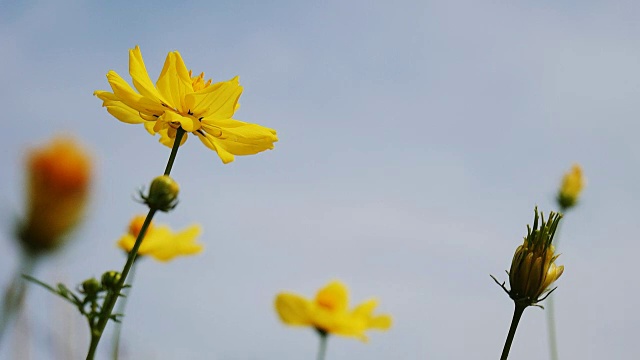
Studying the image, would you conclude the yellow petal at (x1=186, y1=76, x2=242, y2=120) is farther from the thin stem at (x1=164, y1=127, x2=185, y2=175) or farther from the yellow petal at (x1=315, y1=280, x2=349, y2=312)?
the yellow petal at (x1=315, y1=280, x2=349, y2=312)

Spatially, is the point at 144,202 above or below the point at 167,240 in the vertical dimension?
below

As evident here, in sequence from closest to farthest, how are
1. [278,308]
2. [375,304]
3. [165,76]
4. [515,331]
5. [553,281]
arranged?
[515,331]
[553,281]
[165,76]
[278,308]
[375,304]

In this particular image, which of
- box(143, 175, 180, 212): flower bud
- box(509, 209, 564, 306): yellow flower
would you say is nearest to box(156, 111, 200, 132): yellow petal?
box(143, 175, 180, 212): flower bud

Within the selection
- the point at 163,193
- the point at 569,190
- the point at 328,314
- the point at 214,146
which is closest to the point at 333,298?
the point at 328,314

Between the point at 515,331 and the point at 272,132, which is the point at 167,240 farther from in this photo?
the point at 515,331

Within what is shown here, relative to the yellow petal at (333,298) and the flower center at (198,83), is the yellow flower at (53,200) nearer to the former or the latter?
the flower center at (198,83)

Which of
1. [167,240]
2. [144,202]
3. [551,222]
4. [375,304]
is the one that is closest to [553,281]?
[551,222]
